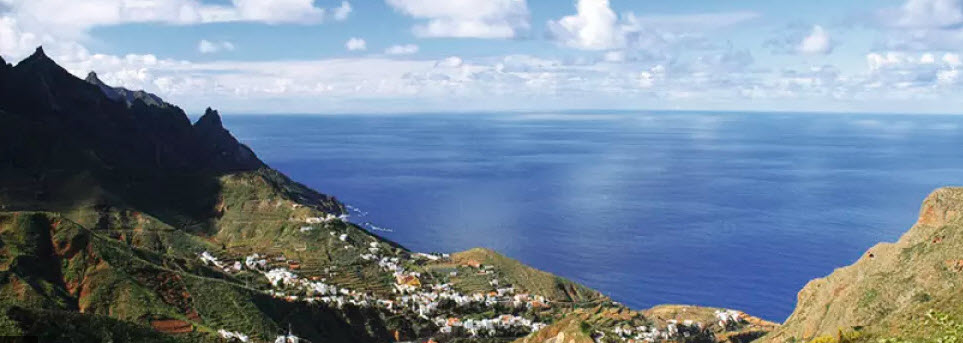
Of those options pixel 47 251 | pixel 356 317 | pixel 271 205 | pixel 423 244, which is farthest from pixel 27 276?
pixel 423 244

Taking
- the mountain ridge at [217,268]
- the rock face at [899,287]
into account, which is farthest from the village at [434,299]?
the rock face at [899,287]

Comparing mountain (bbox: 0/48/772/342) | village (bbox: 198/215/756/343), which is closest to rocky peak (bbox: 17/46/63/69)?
mountain (bbox: 0/48/772/342)

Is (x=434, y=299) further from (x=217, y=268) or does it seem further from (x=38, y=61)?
(x=38, y=61)

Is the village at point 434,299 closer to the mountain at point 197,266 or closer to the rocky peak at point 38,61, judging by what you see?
the mountain at point 197,266

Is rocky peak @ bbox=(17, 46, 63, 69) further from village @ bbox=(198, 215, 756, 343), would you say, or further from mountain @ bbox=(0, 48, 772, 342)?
village @ bbox=(198, 215, 756, 343)

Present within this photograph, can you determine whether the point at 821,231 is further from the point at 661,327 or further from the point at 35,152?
the point at 35,152

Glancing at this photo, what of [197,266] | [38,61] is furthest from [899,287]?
[38,61]

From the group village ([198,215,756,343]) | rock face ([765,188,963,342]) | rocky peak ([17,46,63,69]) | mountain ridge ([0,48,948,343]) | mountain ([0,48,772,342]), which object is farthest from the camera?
rocky peak ([17,46,63,69])
